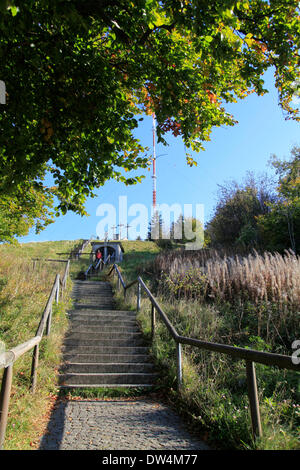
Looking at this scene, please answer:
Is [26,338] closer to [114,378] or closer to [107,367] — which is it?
[107,367]

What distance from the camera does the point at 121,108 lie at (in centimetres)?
539

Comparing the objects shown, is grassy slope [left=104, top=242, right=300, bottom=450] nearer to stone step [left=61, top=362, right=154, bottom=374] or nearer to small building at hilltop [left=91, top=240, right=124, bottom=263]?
stone step [left=61, top=362, right=154, bottom=374]

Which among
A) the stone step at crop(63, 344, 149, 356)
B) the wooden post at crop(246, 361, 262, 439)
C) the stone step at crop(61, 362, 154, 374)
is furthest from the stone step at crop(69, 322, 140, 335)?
the wooden post at crop(246, 361, 262, 439)

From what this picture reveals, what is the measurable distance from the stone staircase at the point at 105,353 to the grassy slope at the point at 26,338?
1.05ft

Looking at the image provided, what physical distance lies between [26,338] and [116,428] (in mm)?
3002

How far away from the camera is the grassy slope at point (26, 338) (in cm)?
345

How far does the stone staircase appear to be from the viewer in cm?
559

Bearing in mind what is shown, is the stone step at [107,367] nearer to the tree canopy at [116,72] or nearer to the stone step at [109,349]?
the stone step at [109,349]

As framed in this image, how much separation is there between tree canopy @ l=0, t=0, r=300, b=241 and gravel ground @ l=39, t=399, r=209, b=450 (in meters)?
3.71

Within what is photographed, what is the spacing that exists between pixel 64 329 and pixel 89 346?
3.36ft

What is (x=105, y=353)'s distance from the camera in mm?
6801

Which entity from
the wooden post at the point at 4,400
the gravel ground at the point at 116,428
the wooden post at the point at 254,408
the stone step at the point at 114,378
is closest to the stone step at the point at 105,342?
the stone step at the point at 114,378
